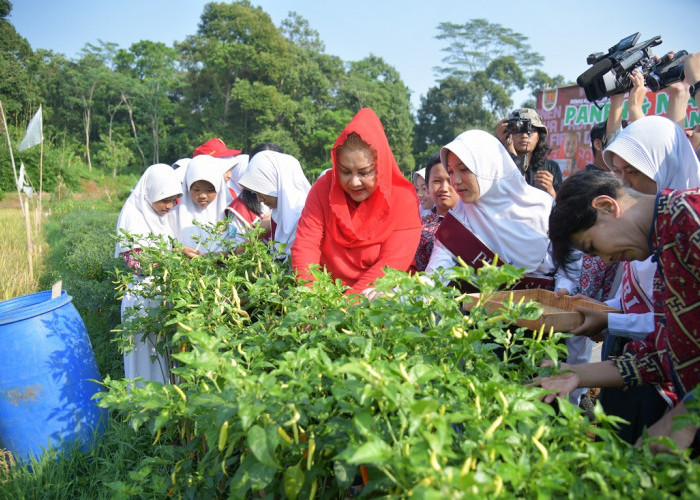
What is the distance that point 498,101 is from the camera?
113ft

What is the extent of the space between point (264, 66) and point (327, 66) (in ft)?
16.0

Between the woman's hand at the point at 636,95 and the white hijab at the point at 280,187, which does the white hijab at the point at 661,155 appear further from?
the white hijab at the point at 280,187

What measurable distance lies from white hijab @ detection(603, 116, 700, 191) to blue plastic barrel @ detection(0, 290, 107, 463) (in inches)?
102

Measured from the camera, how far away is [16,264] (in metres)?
5.90

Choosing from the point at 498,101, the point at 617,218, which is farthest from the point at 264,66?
the point at 617,218

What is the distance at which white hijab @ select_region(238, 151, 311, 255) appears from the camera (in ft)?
10.4

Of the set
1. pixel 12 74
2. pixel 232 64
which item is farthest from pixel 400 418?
pixel 12 74

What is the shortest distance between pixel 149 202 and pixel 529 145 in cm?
257

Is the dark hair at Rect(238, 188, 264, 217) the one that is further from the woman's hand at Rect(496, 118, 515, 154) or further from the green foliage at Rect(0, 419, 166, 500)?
the woman's hand at Rect(496, 118, 515, 154)

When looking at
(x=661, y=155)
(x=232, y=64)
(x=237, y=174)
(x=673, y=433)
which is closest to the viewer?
(x=673, y=433)

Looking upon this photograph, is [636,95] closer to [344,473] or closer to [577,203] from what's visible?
[577,203]

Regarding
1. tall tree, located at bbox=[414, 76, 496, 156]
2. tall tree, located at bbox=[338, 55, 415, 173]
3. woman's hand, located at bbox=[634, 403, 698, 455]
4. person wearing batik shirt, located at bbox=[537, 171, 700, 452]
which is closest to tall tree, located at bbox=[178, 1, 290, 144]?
tall tree, located at bbox=[338, 55, 415, 173]

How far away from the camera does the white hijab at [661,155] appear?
1.96 metres

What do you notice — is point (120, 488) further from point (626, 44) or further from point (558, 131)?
point (558, 131)
